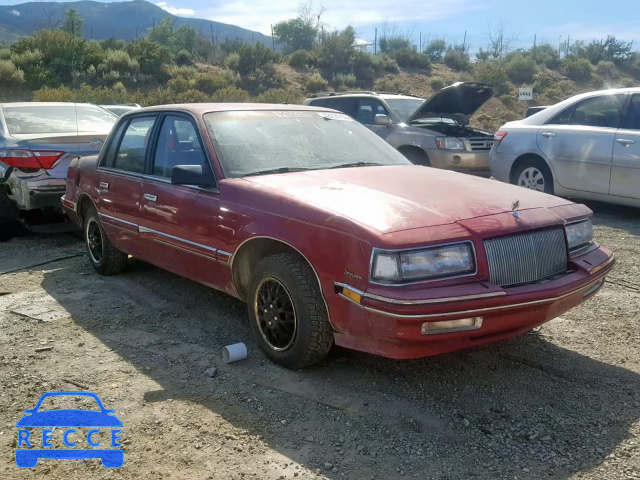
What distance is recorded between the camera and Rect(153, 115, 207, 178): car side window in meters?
4.68

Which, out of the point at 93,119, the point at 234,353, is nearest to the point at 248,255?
the point at 234,353

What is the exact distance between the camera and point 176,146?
4.95m

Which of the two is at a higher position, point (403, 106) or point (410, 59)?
point (410, 59)

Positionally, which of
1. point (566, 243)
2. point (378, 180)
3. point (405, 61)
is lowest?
point (566, 243)

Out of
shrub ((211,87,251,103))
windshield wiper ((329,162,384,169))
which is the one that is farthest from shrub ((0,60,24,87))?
windshield wiper ((329,162,384,169))

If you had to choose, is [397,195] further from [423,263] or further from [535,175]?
[535,175]

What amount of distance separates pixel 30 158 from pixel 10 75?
73.3 feet

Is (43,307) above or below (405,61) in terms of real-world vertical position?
below

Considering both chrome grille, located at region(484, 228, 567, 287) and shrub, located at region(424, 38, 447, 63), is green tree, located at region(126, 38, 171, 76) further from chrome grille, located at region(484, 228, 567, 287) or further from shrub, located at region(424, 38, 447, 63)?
chrome grille, located at region(484, 228, 567, 287)

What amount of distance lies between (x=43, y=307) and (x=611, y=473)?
4184mm

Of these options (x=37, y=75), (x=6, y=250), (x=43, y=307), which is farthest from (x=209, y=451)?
(x=37, y=75)

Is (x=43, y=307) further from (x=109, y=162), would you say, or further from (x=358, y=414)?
(x=358, y=414)

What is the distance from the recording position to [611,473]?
2855 mm

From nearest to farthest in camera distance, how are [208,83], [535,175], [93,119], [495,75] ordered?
[93,119] → [535,175] → [208,83] → [495,75]
